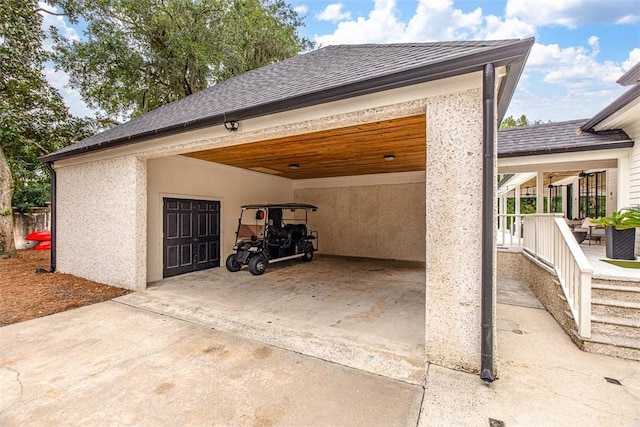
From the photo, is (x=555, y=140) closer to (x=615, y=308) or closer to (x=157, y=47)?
(x=615, y=308)

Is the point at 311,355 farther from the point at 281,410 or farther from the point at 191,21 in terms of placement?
the point at 191,21

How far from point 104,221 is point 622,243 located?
9277 millimetres

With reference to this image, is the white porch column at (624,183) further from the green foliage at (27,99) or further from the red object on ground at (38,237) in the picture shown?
the red object on ground at (38,237)

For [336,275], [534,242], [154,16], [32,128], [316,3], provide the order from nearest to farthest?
[534,242] → [336,275] → [32,128] → [154,16] → [316,3]

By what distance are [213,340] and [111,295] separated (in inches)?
121

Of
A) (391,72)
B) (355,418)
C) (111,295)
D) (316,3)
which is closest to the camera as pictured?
(355,418)

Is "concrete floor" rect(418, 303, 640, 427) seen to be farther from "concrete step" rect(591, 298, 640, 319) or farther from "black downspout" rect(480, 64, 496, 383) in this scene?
"concrete step" rect(591, 298, 640, 319)

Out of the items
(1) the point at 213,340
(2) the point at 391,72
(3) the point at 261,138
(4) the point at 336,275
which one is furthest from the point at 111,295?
(2) the point at 391,72

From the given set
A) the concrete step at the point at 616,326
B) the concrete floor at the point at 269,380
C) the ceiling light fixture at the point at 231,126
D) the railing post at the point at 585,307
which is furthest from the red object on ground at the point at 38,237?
the concrete step at the point at 616,326

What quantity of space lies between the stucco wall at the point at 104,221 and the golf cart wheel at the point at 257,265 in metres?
2.17

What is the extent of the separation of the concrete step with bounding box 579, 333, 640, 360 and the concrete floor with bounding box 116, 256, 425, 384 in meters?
1.67

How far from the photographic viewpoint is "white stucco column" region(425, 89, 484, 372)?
8.39 ft

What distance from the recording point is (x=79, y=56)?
10.2 m

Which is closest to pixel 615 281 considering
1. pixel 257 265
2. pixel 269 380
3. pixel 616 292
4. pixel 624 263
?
pixel 616 292
